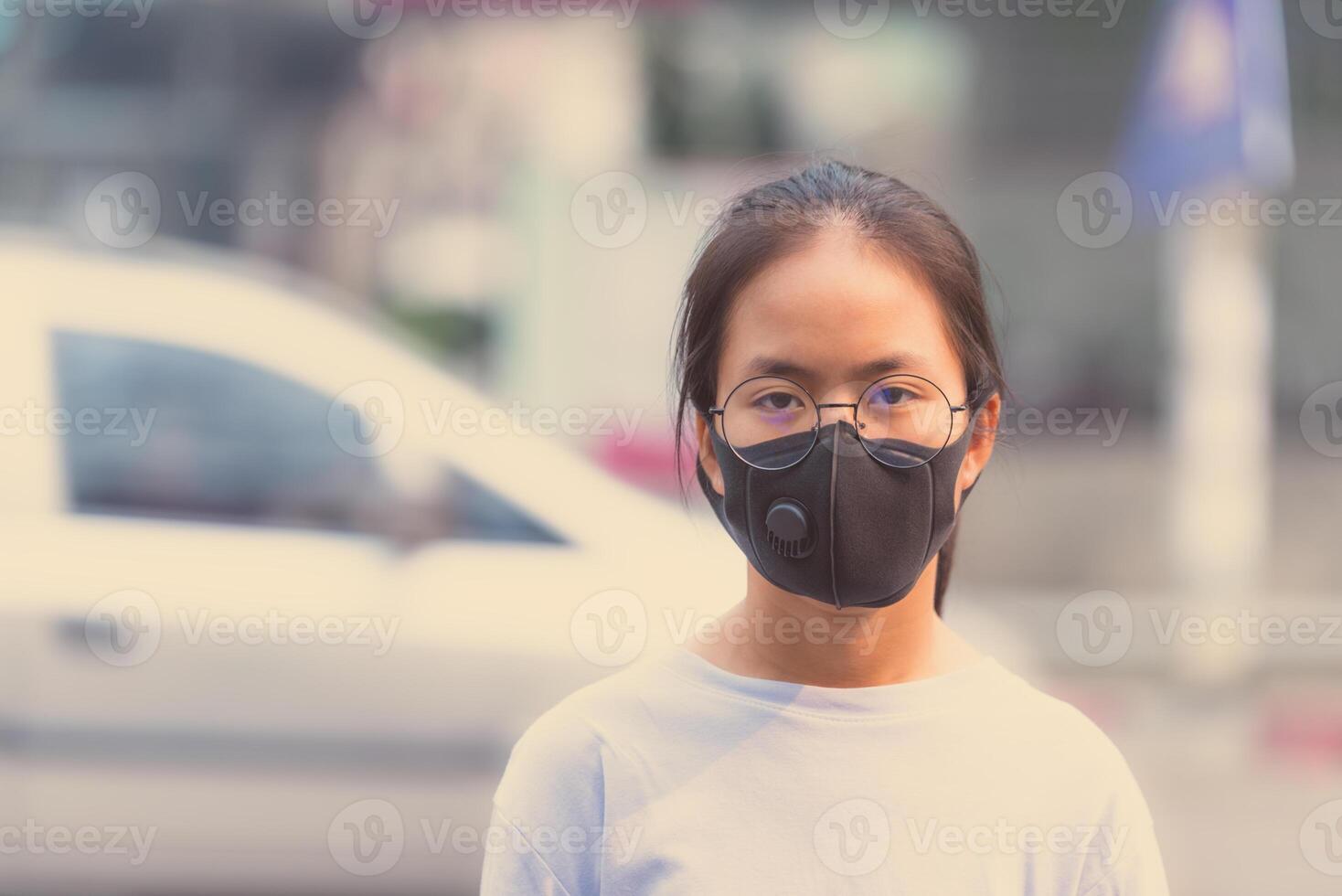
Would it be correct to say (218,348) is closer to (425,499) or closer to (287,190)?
(425,499)

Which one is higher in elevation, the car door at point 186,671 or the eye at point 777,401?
the car door at point 186,671

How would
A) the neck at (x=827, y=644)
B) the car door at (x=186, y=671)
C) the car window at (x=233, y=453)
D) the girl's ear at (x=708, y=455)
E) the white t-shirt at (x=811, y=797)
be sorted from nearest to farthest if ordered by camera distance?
the white t-shirt at (x=811, y=797), the neck at (x=827, y=644), the girl's ear at (x=708, y=455), the car door at (x=186, y=671), the car window at (x=233, y=453)

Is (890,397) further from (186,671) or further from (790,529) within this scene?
(186,671)

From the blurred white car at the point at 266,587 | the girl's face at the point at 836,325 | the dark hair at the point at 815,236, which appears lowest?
the girl's face at the point at 836,325

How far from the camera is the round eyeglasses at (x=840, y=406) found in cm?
153

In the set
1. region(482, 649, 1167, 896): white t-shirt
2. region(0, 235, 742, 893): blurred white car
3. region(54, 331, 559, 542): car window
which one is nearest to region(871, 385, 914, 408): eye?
region(482, 649, 1167, 896): white t-shirt

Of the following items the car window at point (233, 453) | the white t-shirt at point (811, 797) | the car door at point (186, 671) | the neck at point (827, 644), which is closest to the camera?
the white t-shirt at point (811, 797)

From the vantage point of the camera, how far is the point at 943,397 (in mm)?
1562

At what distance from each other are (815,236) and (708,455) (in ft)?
0.95

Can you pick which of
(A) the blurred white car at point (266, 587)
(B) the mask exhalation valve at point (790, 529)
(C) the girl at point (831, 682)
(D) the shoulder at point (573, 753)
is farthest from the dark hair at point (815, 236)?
(A) the blurred white car at point (266, 587)

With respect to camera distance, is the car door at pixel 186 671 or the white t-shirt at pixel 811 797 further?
the car door at pixel 186 671

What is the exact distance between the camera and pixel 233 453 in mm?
4180

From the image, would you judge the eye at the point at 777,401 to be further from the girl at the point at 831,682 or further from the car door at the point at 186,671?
the car door at the point at 186,671

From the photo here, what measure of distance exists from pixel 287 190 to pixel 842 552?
10.7 meters
